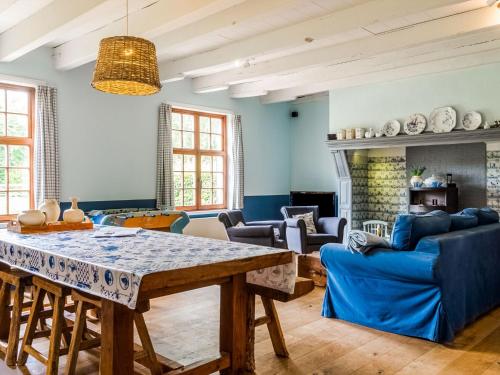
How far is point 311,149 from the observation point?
8945 mm

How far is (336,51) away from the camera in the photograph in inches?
216

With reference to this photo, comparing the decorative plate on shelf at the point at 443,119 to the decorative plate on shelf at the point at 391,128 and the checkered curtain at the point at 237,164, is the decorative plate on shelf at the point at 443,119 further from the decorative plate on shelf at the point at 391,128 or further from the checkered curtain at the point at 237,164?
the checkered curtain at the point at 237,164

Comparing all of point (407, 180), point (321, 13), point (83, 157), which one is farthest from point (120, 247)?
point (407, 180)

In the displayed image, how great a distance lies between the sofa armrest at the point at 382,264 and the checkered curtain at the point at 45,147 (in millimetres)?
3636

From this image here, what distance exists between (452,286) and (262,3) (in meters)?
2.85

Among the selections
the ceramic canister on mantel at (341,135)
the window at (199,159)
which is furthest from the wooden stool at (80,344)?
the ceramic canister on mantel at (341,135)

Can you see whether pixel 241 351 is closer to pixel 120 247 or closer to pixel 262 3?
pixel 120 247

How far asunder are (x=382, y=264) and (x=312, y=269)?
1.59 meters

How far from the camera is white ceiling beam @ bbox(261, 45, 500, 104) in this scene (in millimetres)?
6152

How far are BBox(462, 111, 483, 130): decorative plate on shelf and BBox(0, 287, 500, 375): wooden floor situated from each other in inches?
123

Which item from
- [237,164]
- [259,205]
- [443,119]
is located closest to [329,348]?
[443,119]

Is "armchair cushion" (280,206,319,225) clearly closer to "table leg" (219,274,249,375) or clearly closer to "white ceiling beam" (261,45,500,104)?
"white ceiling beam" (261,45,500,104)

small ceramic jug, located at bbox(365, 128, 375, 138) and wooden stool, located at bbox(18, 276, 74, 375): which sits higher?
small ceramic jug, located at bbox(365, 128, 375, 138)

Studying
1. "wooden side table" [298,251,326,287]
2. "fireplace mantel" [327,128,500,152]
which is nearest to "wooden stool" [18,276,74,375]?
"wooden side table" [298,251,326,287]
